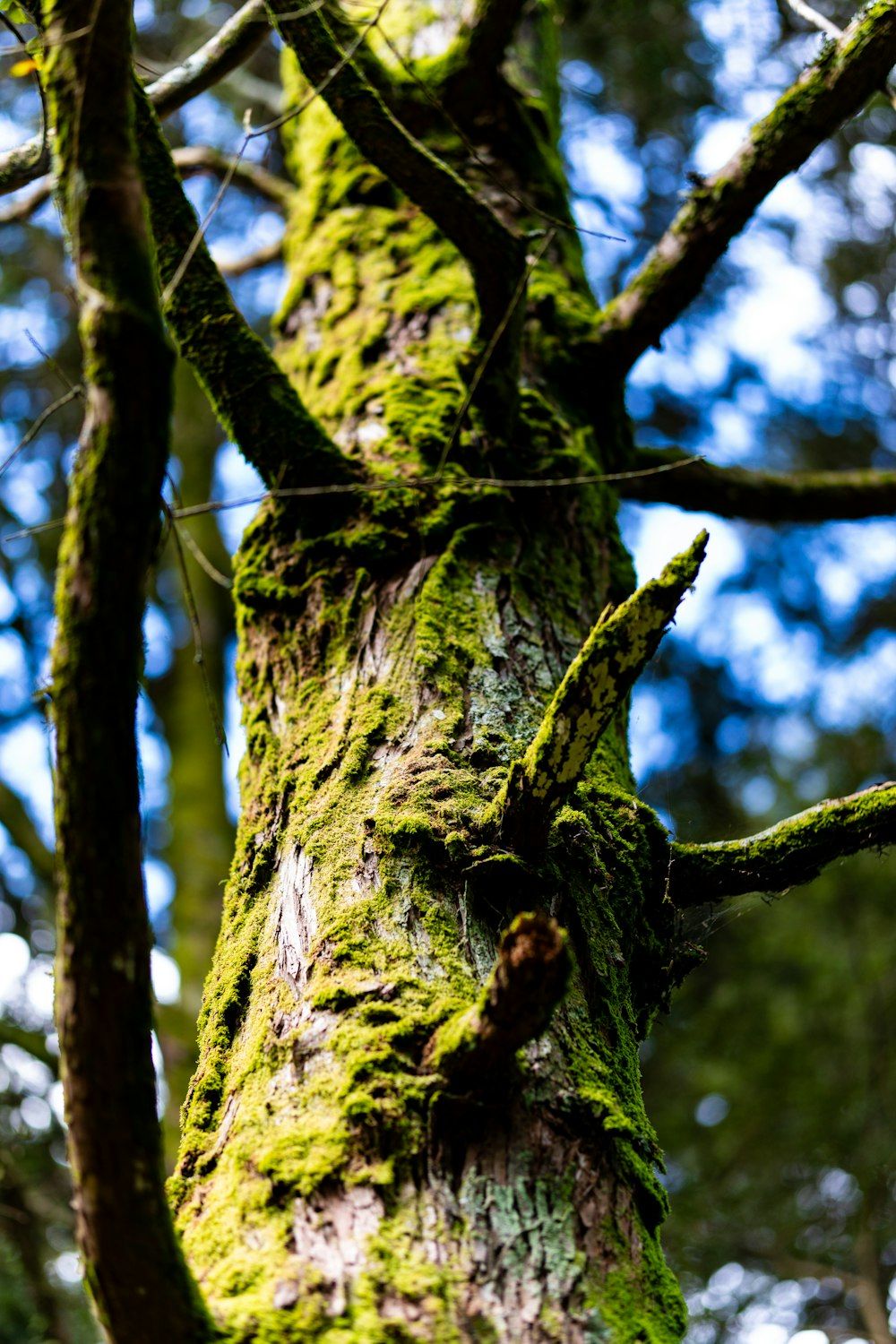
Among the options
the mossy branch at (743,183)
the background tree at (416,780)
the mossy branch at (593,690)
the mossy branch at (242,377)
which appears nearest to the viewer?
the background tree at (416,780)

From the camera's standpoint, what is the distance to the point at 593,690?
4.46 ft

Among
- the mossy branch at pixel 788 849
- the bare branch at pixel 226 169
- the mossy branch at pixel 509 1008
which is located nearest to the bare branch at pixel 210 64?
the bare branch at pixel 226 169

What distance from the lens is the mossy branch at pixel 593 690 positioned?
1318 mm

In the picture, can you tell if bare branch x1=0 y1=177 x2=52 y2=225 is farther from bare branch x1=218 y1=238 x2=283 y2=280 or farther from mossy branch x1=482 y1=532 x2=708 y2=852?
mossy branch x1=482 y1=532 x2=708 y2=852

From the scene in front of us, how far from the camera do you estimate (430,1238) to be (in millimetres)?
1176

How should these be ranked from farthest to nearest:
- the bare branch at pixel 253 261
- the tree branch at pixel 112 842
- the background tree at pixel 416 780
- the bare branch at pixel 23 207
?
the bare branch at pixel 253 261, the bare branch at pixel 23 207, the background tree at pixel 416 780, the tree branch at pixel 112 842

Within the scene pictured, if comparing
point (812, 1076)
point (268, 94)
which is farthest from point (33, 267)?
point (812, 1076)

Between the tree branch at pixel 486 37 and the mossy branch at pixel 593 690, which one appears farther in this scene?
the tree branch at pixel 486 37

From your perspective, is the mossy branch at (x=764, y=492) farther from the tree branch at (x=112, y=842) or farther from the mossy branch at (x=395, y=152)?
the tree branch at (x=112, y=842)

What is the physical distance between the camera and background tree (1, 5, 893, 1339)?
1103mm

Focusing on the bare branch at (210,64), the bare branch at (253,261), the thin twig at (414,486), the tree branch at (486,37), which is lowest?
the thin twig at (414,486)

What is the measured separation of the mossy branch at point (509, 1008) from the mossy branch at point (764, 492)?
1992 mm

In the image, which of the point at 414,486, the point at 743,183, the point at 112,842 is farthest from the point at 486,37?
the point at 112,842

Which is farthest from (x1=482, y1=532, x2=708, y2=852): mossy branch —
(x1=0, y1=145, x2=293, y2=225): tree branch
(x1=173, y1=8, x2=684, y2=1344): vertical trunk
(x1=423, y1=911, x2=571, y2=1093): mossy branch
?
(x1=0, y1=145, x2=293, y2=225): tree branch
